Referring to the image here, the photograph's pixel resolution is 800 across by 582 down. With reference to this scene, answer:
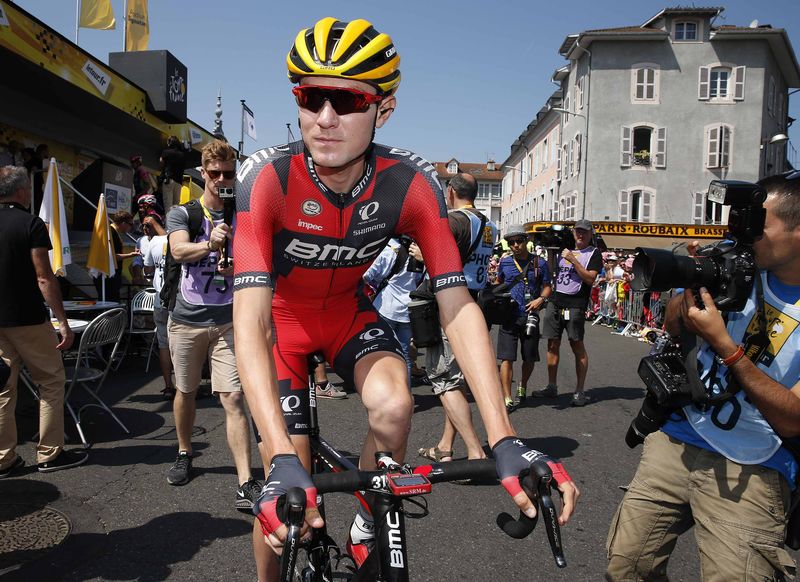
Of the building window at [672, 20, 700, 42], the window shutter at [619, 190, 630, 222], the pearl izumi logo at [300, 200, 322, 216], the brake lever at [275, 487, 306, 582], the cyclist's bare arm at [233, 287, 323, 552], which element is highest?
the building window at [672, 20, 700, 42]

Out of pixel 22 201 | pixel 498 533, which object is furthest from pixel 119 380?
pixel 498 533

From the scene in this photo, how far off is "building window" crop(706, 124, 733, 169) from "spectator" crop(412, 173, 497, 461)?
36.7 metres

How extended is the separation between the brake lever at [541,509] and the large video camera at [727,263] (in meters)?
0.89

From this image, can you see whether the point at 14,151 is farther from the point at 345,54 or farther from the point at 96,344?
the point at 345,54

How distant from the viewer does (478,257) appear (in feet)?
18.1

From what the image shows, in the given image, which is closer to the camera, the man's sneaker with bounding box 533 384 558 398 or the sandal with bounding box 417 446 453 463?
the sandal with bounding box 417 446 453 463

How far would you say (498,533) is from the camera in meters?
3.90

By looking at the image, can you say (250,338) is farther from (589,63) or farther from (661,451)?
(589,63)

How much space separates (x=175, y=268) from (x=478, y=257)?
104 inches

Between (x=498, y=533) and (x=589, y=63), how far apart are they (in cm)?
3844

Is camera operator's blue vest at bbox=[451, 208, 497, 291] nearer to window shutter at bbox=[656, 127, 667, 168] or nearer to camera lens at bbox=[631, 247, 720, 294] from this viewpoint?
camera lens at bbox=[631, 247, 720, 294]

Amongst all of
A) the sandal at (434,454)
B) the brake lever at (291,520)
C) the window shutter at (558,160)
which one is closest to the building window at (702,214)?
the window shutter at (558,160)

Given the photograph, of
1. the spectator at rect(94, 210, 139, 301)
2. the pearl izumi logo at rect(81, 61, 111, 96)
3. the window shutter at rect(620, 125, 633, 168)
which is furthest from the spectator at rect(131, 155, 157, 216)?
the window shutter at rect(620, 125, 633, 168)

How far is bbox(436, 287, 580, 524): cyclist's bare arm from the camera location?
1841mm
